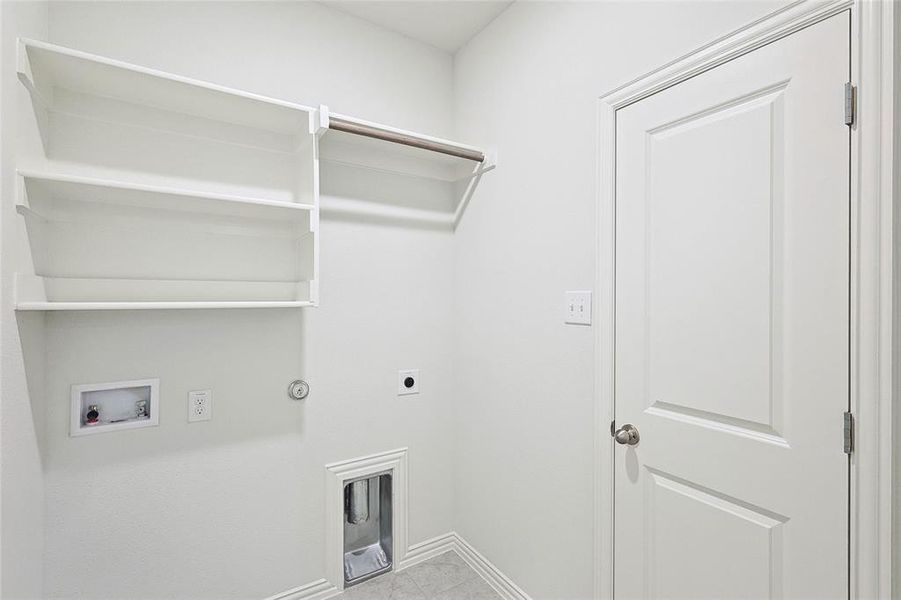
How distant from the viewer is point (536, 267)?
5.87ft

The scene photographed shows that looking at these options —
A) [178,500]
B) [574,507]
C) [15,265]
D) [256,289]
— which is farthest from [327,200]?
[574,507]

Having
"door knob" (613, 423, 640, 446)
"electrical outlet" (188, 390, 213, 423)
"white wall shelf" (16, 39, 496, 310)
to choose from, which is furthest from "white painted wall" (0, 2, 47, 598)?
"door knob" (613, 423, 640, 446)

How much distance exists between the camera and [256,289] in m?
1.75

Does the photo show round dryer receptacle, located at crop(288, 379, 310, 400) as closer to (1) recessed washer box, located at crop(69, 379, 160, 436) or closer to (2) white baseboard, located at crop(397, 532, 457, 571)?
(1) recessed washer box, located at crop(69, 379, 160, 436)

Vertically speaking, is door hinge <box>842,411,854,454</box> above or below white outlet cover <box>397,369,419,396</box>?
above

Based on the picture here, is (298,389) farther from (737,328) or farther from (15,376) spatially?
(737,328)

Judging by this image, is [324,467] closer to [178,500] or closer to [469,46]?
[178,500]

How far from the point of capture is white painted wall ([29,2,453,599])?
4.90 ft

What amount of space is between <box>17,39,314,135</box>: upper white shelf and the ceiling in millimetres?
680

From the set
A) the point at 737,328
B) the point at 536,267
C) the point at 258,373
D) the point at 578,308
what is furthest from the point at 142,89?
the point at 737,328

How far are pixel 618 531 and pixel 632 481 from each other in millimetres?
192

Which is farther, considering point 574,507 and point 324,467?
point 324,467

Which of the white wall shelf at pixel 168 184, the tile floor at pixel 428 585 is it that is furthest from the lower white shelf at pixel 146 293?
the tile floor at pixel 428 585

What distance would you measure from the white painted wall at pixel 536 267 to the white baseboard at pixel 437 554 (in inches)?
2.0
